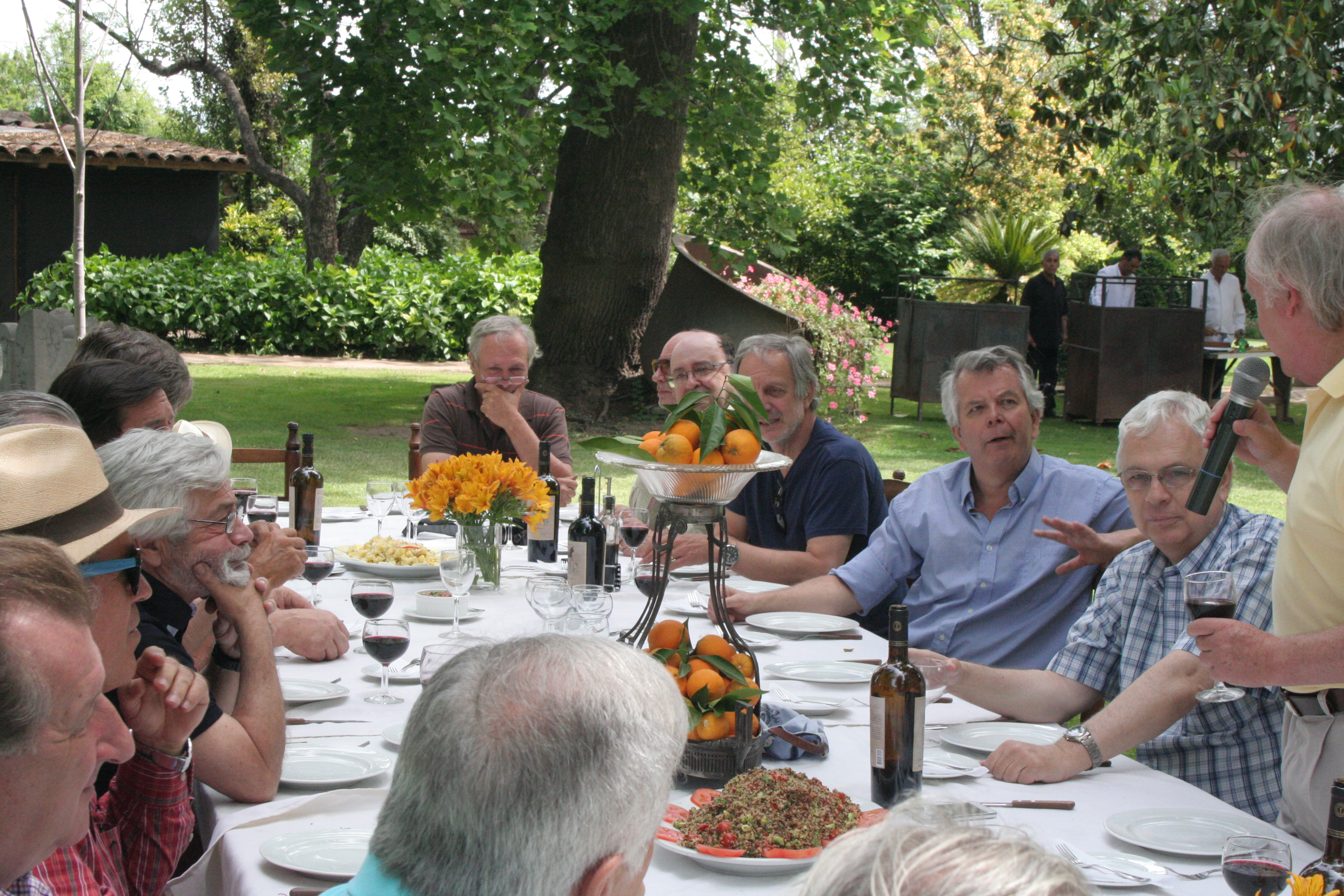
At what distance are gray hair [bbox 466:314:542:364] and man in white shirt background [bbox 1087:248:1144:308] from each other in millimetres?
9980

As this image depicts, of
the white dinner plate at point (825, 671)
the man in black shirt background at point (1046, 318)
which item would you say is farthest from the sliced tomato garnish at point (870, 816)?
the man in black shirt background at point (1046, 318)

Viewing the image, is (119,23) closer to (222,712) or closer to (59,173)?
(59,173)

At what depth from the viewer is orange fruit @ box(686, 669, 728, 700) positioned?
216 centimetres

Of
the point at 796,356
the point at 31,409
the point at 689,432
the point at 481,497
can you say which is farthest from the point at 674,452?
the point at 796,356

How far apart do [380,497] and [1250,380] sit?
3.07m

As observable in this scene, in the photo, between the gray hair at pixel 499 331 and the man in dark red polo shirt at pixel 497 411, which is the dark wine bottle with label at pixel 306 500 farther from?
the gray hair at pixel 499 331

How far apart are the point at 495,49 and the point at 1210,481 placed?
26.6ft

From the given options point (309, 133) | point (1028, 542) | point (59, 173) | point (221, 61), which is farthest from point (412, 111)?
point (221, 61)

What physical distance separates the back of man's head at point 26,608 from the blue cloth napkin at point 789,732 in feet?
4.04

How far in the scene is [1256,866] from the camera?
65.4 inches

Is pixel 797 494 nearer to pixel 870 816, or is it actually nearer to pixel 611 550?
pixel 611 550

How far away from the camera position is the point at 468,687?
47.1 inches

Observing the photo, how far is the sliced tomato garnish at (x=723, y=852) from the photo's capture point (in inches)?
69.4

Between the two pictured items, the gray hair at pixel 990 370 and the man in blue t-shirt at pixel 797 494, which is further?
the man in blue t-shirt at pixel 797 494
